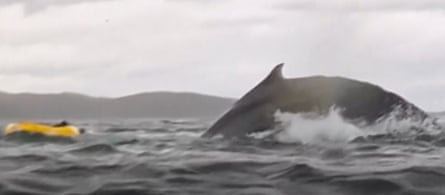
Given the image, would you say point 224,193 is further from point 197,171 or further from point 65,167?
point 65,167

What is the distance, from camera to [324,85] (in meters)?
17.8

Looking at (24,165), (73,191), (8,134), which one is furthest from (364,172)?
(8,134)

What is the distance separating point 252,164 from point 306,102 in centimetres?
602

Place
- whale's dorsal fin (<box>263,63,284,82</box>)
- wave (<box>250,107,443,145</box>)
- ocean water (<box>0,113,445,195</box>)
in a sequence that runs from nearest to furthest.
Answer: ocean water (<box>0,113,445,195</box>) → whale's dorsal fin (<box>263,63,284,82</box>) → wave (<box>250,107,443,145</box>)

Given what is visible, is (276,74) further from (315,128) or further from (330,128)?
(330,128)

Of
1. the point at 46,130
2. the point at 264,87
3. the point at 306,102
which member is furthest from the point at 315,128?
the point at 46,130

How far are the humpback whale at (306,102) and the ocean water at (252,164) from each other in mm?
276

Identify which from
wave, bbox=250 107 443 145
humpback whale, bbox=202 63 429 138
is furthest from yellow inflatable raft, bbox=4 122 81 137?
wave, bbox=250 107 443 145

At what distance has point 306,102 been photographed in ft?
57.7

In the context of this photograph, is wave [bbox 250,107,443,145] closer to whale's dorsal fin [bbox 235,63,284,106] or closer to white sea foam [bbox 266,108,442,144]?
white sea foam [bbox 266,108,442,144]

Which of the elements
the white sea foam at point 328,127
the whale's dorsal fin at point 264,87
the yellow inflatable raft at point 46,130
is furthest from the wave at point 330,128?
the yellow inflatable raft at point 46,130

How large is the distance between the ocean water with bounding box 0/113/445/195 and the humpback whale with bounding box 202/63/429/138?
0.28 metres

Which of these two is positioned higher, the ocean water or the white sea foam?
the white sea foam

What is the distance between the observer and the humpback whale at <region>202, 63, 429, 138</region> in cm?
1706
